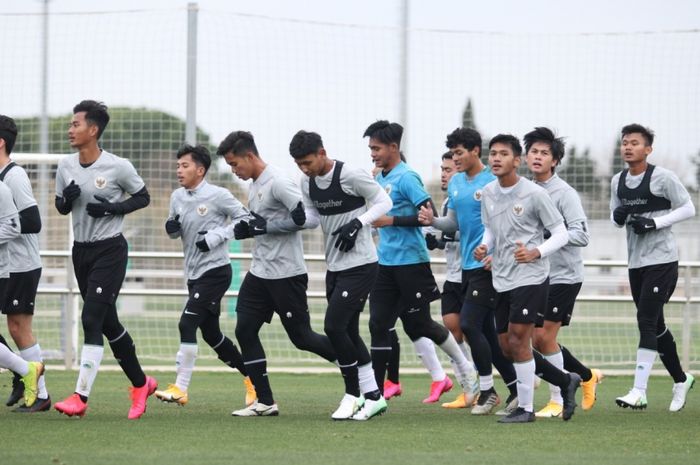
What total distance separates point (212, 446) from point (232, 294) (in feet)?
25.3

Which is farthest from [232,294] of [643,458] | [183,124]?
[643,458]

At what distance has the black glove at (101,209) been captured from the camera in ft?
32.9

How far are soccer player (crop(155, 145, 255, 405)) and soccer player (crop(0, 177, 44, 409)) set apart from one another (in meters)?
1.06

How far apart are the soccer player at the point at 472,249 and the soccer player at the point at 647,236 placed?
42.9 inches

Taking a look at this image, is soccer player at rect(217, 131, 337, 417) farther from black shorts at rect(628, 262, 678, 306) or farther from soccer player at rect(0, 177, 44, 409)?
black shorts at rect(628, 262, 678, 306)

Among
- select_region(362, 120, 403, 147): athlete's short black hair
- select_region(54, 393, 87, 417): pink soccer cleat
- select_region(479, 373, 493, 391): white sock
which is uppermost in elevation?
select_region(362, 120, 403, 147): athlete's short black hair

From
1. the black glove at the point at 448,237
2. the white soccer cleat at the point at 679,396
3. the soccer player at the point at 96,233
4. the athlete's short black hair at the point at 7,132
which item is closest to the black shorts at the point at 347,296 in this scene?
the soccer player at the point at 96,233

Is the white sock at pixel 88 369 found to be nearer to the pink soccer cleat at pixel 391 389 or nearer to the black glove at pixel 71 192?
the black glove at pixel 71 192

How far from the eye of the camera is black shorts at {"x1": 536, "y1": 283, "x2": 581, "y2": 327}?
11.1 m

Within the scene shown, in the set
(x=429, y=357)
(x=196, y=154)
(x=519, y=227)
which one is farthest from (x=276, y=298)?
(x=429, y=357)

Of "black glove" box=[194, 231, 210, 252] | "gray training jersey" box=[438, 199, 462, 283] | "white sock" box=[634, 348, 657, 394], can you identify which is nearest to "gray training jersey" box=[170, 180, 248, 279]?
"black glove" box=[194, 231, 210, 252]

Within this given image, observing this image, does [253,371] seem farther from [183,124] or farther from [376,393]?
[183,124]

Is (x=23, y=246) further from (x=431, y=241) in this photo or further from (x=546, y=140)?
(x=546, y=140)

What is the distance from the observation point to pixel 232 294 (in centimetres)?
1614
